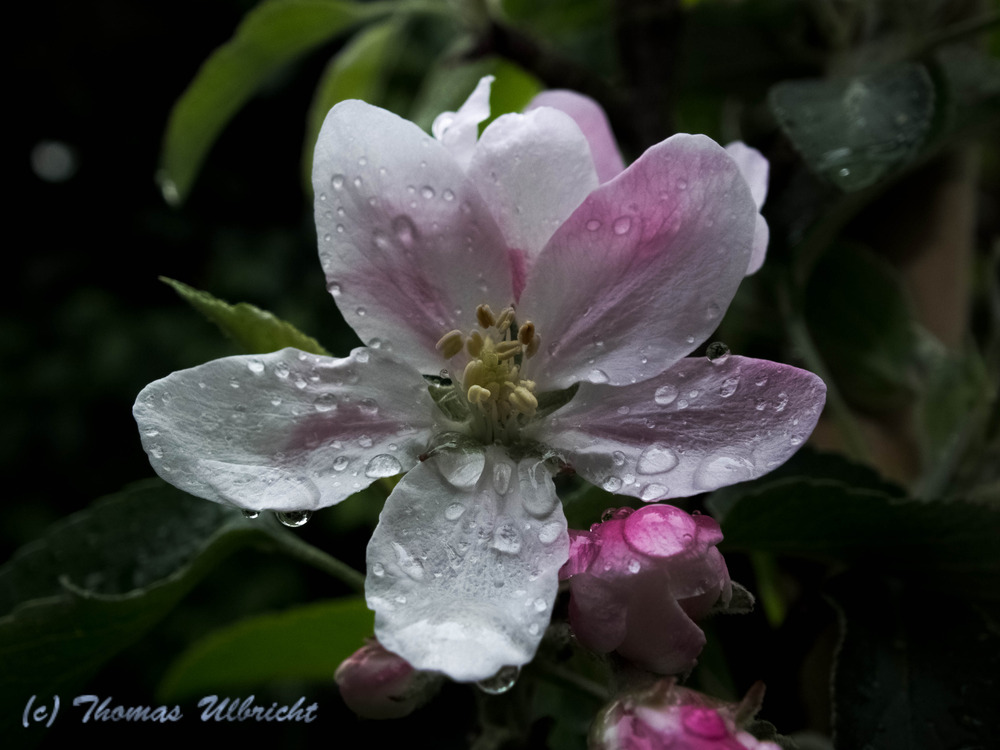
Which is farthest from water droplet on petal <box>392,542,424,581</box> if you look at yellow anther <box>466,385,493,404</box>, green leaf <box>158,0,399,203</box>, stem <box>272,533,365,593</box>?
green leaf <box>158,0,399,203</box>

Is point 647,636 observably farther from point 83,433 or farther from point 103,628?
point 83,433

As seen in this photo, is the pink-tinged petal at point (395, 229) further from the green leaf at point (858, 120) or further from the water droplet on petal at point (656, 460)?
the green leaf at point (858, 120)

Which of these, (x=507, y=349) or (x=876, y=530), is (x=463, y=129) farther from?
(x=876, y=530)

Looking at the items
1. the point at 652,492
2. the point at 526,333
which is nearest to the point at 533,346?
the point at 526,333

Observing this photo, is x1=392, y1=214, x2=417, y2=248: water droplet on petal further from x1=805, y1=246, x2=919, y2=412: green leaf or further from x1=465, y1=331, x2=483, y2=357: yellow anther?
x1=805, y1=246, x2=919, y2=412: green leaf

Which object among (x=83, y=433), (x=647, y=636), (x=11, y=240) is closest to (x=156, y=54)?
(x=11, y=240)
